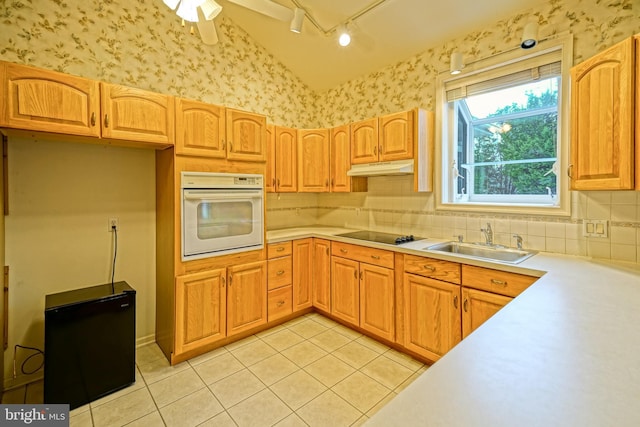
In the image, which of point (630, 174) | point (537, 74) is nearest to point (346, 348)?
point (630, 174)

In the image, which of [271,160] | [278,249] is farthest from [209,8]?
[278,249]

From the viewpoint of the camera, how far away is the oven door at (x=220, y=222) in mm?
2438

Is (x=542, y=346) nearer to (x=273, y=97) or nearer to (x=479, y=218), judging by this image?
(x=479, y=218)

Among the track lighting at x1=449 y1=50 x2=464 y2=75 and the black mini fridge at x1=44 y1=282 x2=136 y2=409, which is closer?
the black mini fridge at x1=44 y1=282 x2=136 y2=409

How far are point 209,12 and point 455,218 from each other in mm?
2460

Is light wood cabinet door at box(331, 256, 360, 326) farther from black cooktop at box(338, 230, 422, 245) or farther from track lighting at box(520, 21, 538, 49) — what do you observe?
track lighting at box(520, 21, 538, 49)

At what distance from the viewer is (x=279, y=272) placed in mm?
3076

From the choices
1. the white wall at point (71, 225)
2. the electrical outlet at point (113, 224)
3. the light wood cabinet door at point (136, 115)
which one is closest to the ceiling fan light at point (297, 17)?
the light wood cabinet door at point (136, 115)

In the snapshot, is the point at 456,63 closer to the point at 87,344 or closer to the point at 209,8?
the point at 209,8

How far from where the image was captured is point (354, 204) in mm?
3715

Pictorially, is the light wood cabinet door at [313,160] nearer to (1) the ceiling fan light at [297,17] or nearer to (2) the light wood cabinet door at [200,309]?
(1) the ceiling fan light at [297,17]

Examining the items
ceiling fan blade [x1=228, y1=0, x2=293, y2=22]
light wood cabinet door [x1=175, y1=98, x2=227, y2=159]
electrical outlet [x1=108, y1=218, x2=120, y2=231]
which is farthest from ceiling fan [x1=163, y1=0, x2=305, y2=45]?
electrical outlet [x1=108, y1=218, x2=120, y2=231]

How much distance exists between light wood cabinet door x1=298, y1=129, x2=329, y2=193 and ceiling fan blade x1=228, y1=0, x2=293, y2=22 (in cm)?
118

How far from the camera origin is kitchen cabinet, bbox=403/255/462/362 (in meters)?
2.21
